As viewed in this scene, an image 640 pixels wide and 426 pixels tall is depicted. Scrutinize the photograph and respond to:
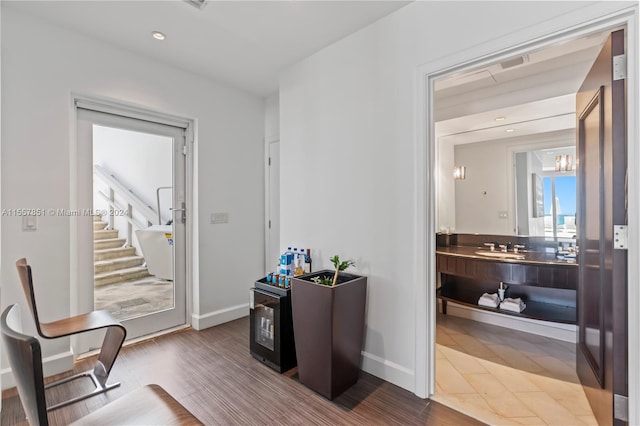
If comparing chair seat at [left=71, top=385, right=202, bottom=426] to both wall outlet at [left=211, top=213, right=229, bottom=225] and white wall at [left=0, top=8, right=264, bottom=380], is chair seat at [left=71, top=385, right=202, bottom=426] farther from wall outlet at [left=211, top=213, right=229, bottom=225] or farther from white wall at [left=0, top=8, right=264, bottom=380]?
wall outlet at [left=211, top=213, right=229, bottom=225]

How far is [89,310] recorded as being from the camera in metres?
Result: 2.60

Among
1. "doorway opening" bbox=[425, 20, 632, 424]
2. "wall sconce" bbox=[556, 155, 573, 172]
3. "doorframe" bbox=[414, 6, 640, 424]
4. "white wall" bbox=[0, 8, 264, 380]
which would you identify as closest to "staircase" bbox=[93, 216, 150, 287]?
"white wall" bbox=[0, 8, 264, 380]

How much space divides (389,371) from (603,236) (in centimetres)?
156

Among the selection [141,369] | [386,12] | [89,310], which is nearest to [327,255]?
[141,369]

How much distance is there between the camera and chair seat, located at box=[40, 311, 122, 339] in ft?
6.23

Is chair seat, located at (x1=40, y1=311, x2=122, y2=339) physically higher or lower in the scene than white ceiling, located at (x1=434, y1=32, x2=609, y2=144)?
lower

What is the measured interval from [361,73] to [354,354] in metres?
2.14

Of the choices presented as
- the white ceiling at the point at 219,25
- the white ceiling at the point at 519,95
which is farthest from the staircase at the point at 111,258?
the white ceiling at the point at 519,95

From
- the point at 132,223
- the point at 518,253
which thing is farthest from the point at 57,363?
the point at 518,253

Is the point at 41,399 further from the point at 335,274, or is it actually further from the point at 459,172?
the point at 459,172

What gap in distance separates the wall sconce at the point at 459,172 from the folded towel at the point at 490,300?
1.53 metres

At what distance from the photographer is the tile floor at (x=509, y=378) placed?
1871mm

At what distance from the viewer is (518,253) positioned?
334 cm

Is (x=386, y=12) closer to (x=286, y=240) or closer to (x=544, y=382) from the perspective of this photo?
(x=286, y=240)
